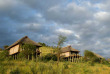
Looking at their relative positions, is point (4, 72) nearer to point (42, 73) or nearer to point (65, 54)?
point (42, 73)

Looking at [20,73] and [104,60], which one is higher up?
[20,73]

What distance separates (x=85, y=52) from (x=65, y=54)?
22.2 ft

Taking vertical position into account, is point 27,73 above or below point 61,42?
below

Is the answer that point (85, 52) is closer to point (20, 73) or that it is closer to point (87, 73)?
point (87, 73)

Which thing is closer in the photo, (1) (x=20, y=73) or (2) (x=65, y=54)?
(1) (x=20, y=73)

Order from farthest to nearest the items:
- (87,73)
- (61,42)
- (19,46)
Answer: (19,46) < (61,42) < (87,73)

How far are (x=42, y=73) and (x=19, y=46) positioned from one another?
927 inches

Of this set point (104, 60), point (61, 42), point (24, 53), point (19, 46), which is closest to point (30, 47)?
point (24, 53)

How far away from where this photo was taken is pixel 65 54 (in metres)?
42.7

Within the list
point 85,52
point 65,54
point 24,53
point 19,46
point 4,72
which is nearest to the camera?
point 4,72

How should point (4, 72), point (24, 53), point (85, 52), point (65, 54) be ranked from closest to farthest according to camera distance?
point (4, 72) → point (24, 53) → point (85, 52) → point (65, 54)

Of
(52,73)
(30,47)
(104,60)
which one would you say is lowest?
(104,60)

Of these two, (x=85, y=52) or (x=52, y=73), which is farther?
(x=85, y=52)

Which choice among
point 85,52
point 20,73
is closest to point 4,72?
point 20,73
